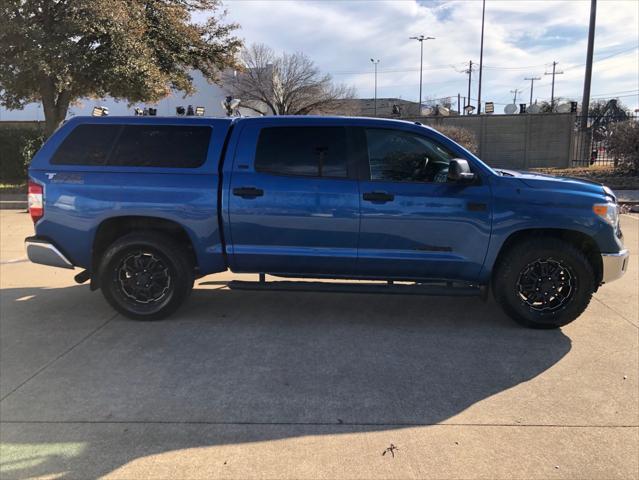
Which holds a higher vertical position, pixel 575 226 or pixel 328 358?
pixel 575 226

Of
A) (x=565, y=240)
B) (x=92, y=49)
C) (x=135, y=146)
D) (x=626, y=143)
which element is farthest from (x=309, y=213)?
(x=626, y=143)

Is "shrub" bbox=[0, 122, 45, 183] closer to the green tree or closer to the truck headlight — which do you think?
the green tree

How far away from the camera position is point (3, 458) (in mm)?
2971

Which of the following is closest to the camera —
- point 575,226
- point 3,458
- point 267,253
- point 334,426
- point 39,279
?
point 3,458

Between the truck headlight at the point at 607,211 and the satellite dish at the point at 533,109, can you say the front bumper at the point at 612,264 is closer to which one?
the truck headlight at the point at 607,211

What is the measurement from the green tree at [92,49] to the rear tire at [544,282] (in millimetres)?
12633

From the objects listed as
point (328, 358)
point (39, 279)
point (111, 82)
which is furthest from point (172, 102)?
point (328, 358)

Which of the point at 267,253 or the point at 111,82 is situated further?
the point at 111,82

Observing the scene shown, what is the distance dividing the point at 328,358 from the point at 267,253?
1.25 m

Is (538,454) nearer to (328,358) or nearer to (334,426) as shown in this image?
(334,426)

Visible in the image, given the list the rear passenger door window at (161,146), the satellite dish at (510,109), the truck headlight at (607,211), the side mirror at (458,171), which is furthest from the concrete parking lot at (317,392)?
the satellite dish at (510,109)

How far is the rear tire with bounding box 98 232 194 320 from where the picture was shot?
5.04 metres

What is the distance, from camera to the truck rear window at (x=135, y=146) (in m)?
5.05

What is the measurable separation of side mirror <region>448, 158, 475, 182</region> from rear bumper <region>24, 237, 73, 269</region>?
3780 millimetres
